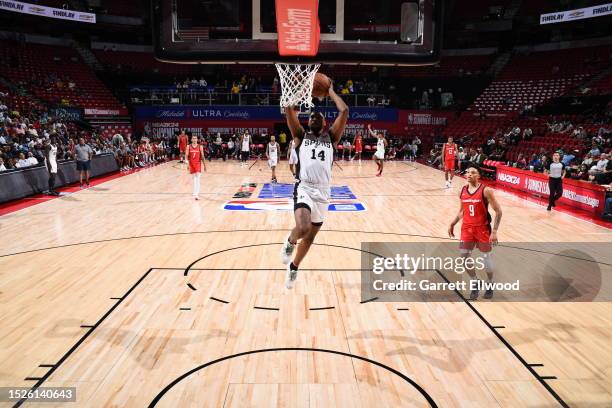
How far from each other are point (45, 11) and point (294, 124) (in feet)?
91.1

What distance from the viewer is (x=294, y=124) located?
493 centimetres

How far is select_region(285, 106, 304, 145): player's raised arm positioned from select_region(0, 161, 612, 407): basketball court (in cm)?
204

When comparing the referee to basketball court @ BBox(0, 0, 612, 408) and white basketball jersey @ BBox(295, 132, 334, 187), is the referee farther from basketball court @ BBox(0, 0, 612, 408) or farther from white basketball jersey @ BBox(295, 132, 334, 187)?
white basketball jersey @ BBox(295, 132, 334, 187)

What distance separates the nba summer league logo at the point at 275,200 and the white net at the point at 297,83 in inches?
221

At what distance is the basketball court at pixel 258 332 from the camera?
3.93 metres

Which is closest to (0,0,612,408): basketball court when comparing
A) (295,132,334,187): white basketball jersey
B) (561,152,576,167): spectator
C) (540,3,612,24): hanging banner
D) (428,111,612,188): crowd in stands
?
(295,132,334,187): white basketball jersey

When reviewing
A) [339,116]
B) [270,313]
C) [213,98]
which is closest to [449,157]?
[339,116]

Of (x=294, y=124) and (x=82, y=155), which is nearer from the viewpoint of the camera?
(x=294, y=124)

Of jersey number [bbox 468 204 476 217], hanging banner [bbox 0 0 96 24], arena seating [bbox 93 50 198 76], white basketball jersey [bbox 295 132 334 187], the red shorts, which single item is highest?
hanging banner [bbox 0 0 96 24]

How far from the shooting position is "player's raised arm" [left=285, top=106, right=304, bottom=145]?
4.91 m

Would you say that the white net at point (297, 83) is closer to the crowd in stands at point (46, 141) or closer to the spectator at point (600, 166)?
the spectator at point (600, 166)

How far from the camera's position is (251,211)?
11773 millimetres

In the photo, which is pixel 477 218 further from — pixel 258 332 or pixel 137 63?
pixel 137 63

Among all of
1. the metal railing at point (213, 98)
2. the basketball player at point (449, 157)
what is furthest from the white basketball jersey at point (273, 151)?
the metal railing at point (213, 98)
